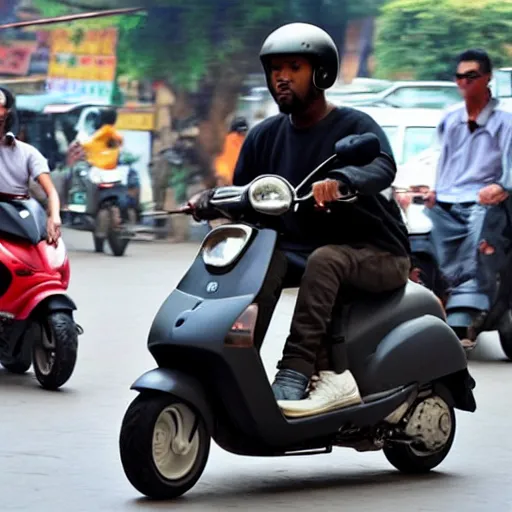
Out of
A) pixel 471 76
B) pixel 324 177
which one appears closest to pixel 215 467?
pixel 324 177

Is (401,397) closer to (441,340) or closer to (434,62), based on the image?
(441,340)

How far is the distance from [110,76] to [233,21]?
1.93 metres

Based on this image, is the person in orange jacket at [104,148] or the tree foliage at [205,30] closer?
the person in orange jacket at [104,148]

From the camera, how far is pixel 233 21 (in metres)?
23.0

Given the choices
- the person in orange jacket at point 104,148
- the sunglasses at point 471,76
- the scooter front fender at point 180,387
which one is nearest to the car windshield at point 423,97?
the person in orange jacket at point 104,148

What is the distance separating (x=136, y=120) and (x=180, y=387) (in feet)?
58.7

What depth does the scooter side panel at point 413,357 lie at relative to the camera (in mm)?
6680

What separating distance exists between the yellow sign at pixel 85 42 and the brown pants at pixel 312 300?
57.4 ft

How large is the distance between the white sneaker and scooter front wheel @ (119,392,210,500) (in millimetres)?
328

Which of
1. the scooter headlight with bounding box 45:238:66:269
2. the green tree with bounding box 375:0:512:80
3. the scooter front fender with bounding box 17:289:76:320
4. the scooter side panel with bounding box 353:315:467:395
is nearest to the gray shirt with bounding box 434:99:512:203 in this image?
the scooter headlight with bounding box 45:238:66:269

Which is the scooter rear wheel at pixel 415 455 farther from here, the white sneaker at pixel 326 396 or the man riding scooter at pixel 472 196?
the man riding scooter at pixel 472 196

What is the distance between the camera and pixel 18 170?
977cm

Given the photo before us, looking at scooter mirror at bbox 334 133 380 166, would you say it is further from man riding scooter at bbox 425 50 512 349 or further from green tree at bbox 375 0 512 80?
green tree at bbox 375 0 512 80

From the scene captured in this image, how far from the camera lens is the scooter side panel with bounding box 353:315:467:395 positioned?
6.68m
